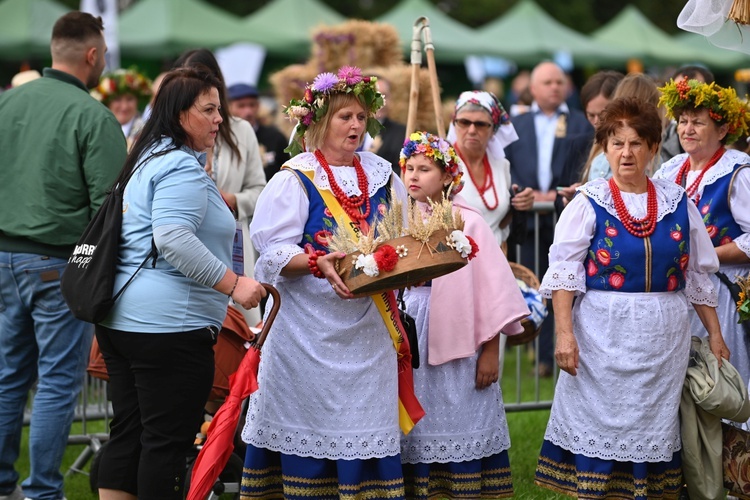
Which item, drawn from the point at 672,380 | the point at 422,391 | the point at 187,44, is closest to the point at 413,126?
the point at 422,391

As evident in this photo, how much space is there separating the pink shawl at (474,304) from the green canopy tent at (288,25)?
49.1 ft

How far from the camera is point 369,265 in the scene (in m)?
4.69


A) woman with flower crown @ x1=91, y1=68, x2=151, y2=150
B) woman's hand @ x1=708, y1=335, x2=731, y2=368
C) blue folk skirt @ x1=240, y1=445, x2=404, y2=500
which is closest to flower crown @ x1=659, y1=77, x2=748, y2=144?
woman's hand @ x1=708, y1=335, x2=731, y2=368

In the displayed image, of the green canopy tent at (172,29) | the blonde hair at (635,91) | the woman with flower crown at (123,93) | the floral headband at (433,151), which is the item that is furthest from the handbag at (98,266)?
the green canopy tent at (172,29)

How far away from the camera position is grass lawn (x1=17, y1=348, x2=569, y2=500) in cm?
656

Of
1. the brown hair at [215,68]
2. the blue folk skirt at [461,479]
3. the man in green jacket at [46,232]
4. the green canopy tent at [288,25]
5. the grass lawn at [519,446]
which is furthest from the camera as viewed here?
the green canopy tent at [288,25]

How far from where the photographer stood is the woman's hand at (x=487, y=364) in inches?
226

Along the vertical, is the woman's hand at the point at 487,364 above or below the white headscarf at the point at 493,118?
below

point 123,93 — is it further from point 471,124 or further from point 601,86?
point 601,86

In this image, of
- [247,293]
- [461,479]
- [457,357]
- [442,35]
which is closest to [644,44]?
[442,35]

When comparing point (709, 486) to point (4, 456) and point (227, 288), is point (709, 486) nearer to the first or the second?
point (227, 288)

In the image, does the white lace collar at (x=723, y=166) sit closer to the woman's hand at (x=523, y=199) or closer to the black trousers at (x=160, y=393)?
the woman's hand at (x=523, y=199)

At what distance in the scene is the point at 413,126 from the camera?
632 centimetres

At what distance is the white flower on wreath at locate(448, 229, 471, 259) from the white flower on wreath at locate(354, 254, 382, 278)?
328 mm
